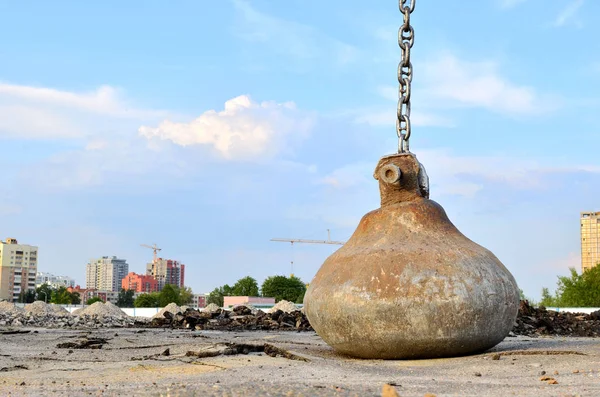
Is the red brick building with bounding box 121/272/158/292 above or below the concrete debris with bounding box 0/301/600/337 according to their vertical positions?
above

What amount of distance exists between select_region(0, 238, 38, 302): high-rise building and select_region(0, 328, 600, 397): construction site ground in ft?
467

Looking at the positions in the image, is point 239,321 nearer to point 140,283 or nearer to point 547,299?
point 547,299

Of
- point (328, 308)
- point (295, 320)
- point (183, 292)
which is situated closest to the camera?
point (328, 308)

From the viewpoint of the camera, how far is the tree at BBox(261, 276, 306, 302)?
87.3 metres

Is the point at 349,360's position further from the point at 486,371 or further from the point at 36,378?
the point at 36,378

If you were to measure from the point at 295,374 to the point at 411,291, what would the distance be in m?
1.63

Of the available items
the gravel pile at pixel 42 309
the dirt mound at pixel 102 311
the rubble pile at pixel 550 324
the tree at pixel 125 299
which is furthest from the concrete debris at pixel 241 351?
the tree at pixel 125 299

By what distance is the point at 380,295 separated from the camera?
769cm

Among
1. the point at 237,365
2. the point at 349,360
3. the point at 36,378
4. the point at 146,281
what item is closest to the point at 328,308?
the point at 349,360

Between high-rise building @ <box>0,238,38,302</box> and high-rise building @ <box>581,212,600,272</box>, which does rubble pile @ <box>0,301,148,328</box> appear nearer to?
high-rise building @ <box>581,212,600,272</box>

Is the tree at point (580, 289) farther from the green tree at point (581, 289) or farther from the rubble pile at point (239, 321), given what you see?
the rubble pile at point (239, 321)

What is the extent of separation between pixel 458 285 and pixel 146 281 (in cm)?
18898

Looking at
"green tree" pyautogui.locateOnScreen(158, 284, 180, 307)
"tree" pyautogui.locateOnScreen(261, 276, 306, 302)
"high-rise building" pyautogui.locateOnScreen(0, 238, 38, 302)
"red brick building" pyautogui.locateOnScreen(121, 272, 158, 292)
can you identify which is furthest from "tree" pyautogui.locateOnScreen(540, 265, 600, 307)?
"red brick building" pyautogui.locateOnScreen(121, 272, 158, 292)

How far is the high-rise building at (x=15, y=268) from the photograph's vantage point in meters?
144
